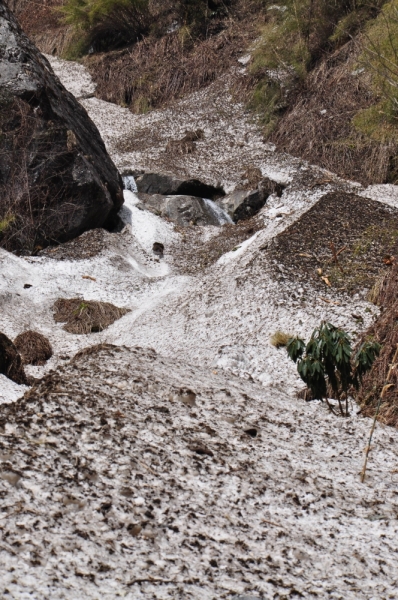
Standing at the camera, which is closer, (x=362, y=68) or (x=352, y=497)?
(x=352, y=497)

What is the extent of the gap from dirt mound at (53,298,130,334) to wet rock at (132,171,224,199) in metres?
3.93

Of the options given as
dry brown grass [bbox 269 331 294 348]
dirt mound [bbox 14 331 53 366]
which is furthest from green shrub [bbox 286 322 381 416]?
dirt mound [bbox 14 331 53 366]

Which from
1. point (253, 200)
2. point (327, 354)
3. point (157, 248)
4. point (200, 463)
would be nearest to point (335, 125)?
point (253, 200)

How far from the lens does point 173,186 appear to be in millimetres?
10711

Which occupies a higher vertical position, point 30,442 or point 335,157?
point 30,442

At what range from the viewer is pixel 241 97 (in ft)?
43.9

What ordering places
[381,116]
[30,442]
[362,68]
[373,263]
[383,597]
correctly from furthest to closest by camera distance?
[362,68], [381,116], [373,263], [30,442], [383,597]

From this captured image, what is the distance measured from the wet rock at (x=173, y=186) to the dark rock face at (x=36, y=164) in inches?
68.5

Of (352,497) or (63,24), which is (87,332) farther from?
(63,24)

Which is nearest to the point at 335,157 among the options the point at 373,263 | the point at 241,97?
the point at 241,97

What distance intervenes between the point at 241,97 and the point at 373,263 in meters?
7.91

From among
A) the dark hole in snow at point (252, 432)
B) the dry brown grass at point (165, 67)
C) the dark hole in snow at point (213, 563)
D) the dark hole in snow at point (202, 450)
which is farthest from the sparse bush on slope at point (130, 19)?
the dark hole in snow at point (213, 563)

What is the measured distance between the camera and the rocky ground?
2447 mm

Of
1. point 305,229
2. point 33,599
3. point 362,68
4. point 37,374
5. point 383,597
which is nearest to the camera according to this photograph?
point 33,599
